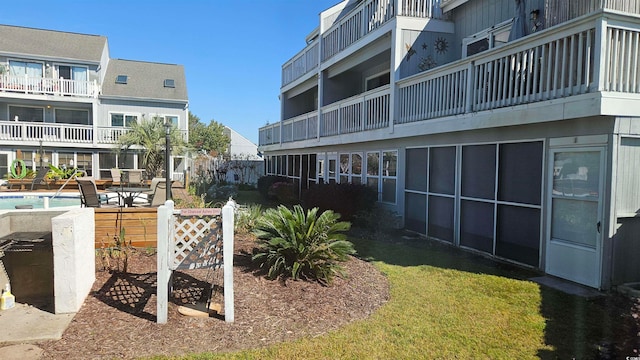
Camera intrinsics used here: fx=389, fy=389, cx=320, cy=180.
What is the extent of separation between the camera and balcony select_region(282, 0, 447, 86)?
10344mm

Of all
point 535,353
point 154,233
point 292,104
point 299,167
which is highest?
point 292,104

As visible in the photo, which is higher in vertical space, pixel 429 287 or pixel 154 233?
pixel 154 233

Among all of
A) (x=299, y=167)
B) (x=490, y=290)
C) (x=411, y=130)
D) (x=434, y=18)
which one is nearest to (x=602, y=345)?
(x=490, y=290)

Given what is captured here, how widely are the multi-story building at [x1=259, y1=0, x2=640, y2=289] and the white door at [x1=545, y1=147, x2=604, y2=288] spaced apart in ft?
0.05

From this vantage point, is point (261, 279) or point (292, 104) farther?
point (292, 104)

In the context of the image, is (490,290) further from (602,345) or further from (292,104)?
(292,104)

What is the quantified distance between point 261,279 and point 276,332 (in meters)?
1.50

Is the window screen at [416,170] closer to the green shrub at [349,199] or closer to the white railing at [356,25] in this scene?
the green shrub at [349,199]

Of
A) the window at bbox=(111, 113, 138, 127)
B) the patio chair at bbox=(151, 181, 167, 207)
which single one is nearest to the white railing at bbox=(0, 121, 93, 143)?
the window at bbox=(111, 113, 138, 127)

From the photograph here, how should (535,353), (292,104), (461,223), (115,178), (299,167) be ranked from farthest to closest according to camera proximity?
1. (292,104)
2. (299,167)
3. (115,178)
4. (461,223)
5. (535,353)

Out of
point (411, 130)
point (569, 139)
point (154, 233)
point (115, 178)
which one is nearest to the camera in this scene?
point (569, 139)

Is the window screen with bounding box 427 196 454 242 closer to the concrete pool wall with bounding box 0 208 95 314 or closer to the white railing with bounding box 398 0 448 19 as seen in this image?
the white railing with bounding box 398 0 448 19

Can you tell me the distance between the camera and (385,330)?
4344 mm

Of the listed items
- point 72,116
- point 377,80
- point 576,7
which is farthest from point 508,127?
point 72,116
